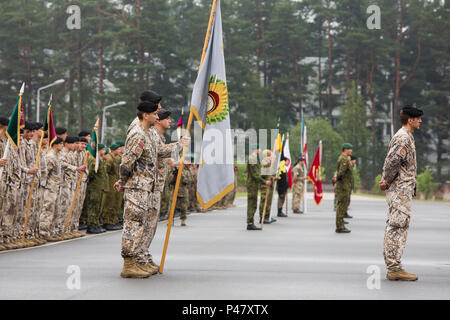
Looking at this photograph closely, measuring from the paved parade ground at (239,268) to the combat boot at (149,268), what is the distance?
6.3 inches

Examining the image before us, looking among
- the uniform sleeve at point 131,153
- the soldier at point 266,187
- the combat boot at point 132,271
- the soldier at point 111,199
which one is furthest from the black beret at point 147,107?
the soldier at point 266,187

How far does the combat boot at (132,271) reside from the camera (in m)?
9.16

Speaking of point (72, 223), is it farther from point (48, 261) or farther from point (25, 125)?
point (48, 261)

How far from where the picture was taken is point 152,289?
8297mm

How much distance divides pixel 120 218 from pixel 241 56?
52336 mm

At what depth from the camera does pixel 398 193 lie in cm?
959

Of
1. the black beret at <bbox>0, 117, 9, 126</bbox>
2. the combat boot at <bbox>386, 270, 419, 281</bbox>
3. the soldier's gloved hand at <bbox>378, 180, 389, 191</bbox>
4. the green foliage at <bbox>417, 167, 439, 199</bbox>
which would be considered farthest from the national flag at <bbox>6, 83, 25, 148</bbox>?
the green foliage at <bbox>417, 167, 439, 199</bbox>

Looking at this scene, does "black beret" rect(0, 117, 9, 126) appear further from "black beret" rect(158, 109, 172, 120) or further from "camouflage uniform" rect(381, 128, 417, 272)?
"camouflage uniform" rect(381, 128, 417, 272)

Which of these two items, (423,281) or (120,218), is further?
(120,218)

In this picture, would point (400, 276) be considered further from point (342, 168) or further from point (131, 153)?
point (342, 168)

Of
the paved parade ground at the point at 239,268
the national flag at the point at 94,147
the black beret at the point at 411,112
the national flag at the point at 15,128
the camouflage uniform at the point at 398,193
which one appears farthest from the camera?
the national flag at the point at 94,147

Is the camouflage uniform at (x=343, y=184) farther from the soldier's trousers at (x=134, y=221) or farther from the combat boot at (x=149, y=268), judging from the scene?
the soldier's trousers at (x=134, y=221)

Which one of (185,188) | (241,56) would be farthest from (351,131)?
(185,188)

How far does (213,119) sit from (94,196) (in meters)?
7.34
